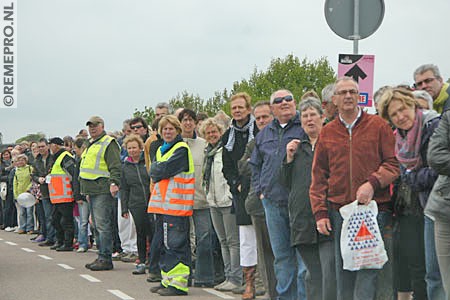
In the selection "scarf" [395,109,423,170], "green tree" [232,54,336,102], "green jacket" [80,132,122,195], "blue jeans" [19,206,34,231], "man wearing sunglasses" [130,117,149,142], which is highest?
"green tree" [232,54,336,102]

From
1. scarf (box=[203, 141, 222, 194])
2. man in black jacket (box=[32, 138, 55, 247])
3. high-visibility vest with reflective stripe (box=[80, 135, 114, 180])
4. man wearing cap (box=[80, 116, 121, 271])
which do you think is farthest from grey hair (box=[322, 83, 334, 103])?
man in black jacket (box=[32, 138, 55, 247])

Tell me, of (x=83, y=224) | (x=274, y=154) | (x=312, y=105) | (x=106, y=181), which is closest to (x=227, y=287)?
(x=274, y=154)

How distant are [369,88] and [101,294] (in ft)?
13.2

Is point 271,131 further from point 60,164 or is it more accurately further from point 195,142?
point 60,164

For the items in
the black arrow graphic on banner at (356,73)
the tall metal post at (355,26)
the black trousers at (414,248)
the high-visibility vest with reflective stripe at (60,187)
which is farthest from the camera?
the high-visibility vest with reflective stripe at (60,187)

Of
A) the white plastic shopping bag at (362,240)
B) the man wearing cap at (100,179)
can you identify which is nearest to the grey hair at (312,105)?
the white plastic shopping bag at (362,240)

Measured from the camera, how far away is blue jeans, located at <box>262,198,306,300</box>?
7895 mm

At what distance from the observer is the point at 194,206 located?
34.9 feet

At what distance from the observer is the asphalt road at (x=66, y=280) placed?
32.3 feet

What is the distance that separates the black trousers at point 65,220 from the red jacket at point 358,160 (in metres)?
10.5

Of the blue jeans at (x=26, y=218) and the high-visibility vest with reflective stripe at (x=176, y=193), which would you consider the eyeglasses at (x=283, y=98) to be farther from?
the blue jeans at (x=26, y=218)

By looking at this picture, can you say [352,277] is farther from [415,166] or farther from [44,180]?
[44,180]

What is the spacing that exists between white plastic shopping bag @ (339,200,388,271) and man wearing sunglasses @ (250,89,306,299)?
1.63 metres

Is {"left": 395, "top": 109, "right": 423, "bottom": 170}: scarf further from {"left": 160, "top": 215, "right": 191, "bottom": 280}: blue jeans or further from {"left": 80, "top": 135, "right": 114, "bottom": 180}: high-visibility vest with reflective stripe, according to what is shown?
{"left": 80, "top": 135, "right": 114, "bottom": 180}: high-visibility vest with reflective stripe
